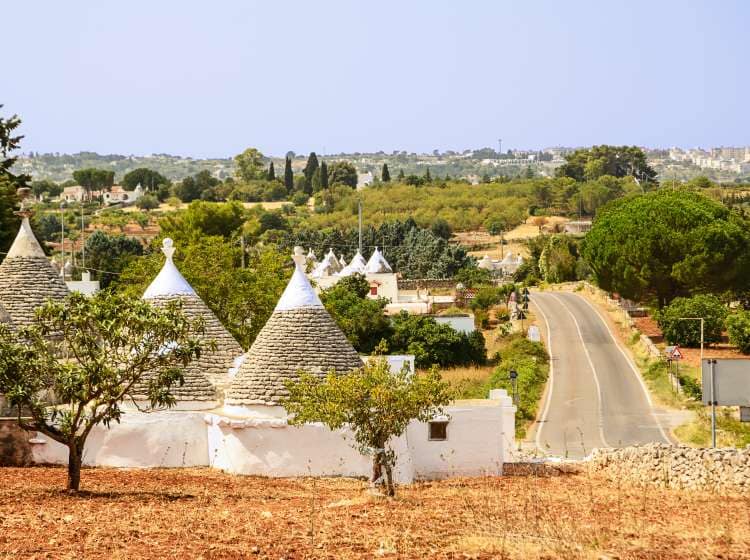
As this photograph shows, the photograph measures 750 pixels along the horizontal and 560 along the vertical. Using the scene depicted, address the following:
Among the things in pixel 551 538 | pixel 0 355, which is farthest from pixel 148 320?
pixel 551 538

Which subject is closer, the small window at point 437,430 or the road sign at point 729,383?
the small window at point 437,430

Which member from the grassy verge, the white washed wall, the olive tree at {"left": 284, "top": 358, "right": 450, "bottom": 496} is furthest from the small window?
the grassy verge

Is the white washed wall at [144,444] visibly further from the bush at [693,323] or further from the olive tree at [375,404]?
the bush at [693,323]

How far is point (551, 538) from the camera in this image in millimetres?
15992

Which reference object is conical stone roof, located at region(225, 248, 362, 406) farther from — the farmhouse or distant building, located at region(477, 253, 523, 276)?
distant building, located at region(477, 253, 523, 276)

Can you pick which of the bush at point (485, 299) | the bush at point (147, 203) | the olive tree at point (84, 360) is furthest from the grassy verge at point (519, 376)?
the bush at point (147, 203)

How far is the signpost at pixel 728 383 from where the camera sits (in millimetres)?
26688

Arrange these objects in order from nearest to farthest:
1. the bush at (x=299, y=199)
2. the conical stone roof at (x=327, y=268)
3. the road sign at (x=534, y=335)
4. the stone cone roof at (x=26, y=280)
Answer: the stone cone roof at (x=26, y=280), the road sign at (x=534, y=335), the conical stone roof at (x=327, y=268), the bush at (x=299, y=199)

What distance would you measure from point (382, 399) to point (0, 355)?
230 inches

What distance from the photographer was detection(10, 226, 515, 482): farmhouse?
23.1 meters

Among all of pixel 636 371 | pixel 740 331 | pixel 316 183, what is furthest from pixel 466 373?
pixel 316 183

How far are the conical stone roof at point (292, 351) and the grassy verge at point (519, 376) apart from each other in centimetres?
1375

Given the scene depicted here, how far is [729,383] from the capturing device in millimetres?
26938

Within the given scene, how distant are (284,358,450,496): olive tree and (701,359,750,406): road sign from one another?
24.4 feet
